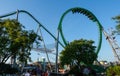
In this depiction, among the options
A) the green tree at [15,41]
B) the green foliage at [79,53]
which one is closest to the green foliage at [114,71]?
the green tree at [15,41]

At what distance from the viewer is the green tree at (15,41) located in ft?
140

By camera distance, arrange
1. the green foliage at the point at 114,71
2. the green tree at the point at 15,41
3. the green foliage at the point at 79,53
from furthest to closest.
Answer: the green foliage at the point at 79,53 → the green tree at the point at 15,41 → the green foliage at the point at 114,71

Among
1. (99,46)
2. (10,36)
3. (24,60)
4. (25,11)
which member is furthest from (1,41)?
(99,46)

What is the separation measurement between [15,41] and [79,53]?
32981 mm

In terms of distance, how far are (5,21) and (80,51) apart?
105 feet

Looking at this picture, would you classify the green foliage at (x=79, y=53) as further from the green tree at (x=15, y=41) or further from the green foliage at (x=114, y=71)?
the green foliage at (x=114, y=71)

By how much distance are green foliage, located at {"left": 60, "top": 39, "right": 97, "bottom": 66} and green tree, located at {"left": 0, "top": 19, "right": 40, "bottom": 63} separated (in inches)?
1171

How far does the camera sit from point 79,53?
2899 inches

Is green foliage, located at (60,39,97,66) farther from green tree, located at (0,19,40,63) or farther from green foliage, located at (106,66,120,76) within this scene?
green foliage, located at (106,66,120,76)

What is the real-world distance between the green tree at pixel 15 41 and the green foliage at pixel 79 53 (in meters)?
29.7

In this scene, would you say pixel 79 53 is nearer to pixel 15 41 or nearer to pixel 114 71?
pixel 15 41

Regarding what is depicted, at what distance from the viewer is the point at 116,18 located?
3397 cm

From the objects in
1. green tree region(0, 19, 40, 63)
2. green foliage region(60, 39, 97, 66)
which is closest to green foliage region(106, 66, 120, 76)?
green tree region(0, 19, 40, 63)

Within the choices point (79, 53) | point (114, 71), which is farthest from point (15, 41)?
point (79, 53)
